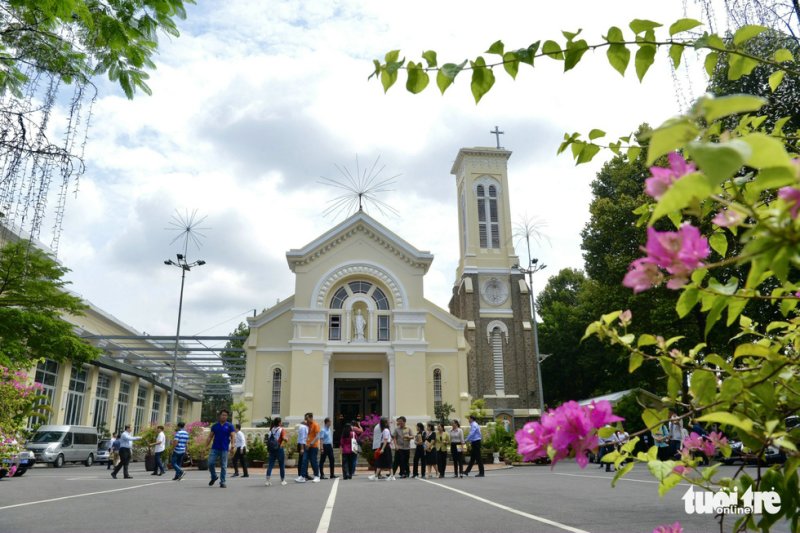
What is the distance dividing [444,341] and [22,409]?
764 inches

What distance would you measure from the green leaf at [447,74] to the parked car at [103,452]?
120 ft

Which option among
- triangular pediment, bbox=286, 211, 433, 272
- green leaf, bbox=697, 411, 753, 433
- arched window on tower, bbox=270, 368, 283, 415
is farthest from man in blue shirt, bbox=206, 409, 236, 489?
triangular pediment, bbox=286, 211, 433, 272

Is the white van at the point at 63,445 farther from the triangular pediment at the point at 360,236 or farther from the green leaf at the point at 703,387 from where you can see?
the green leaf at the point at 703,387

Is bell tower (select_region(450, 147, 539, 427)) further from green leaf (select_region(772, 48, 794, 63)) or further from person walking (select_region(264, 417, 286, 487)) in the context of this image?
Answer: green leaf (select_region(772, 48, 794, 63))

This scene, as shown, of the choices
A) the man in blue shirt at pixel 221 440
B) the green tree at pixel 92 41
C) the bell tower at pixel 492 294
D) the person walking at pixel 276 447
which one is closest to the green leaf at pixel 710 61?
Result: the green tree at pixel 92 41

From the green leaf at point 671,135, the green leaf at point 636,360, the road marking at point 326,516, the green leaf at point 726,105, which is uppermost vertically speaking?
the green leaf at point 726,105

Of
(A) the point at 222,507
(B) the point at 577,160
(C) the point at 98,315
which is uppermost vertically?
(C) the point at 98,315

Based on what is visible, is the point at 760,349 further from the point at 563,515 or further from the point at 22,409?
the point at 22,409

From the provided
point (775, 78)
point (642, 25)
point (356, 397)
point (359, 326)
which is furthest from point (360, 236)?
point (642, 25)

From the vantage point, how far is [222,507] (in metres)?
8.56

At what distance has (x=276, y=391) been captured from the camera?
28047 mm

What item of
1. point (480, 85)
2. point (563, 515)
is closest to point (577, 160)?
point (480, 85)

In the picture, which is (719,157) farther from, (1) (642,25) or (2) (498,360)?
(2) (498,360)

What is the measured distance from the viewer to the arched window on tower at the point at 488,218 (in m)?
38.5
